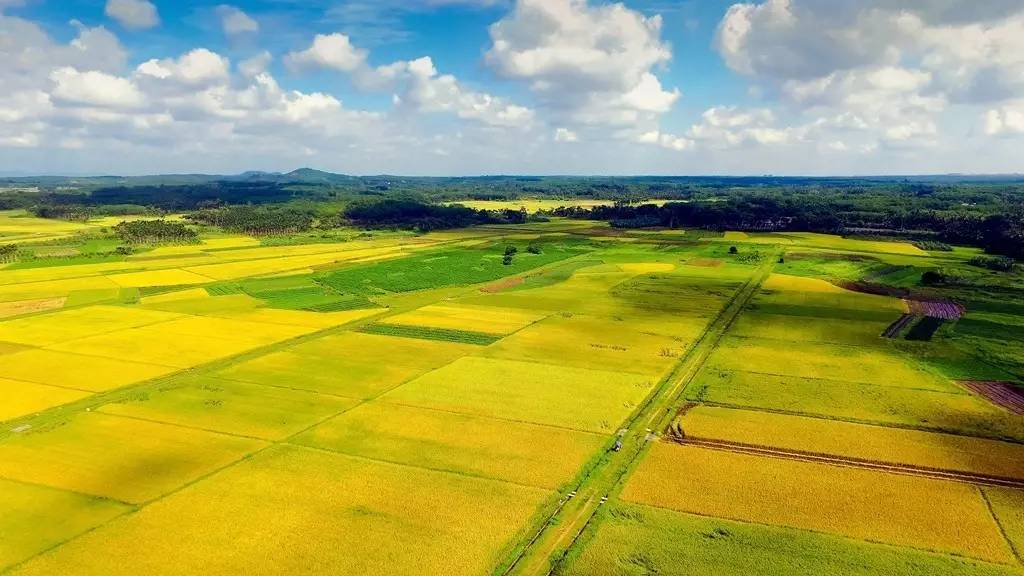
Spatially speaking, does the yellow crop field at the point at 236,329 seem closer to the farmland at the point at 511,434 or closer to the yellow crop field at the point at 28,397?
the farmland at the point at 511,434

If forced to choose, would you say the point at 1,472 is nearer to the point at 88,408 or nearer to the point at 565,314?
the point at 88,408

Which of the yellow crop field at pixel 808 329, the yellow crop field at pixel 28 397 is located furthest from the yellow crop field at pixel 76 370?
the yellow crop field at pixel 808 329

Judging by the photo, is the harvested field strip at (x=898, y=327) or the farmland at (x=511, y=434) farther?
the harvested field strip at (x=898, y=327)

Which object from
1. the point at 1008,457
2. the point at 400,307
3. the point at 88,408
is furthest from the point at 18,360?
the point at 1008,457

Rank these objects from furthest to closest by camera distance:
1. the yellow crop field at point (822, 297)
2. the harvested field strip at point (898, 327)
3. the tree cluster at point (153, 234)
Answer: the tree cluster at point (153, 234) < the yellow crop field at point (822, 297) < the harvested field strip at point (898, 327)

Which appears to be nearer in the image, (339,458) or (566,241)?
(339,458)
